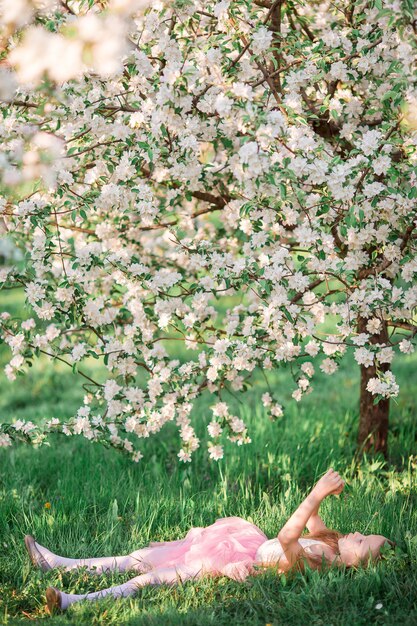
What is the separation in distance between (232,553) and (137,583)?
43 centimetres

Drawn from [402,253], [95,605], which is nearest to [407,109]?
[402,253]

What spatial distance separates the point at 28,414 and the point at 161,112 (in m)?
3.63

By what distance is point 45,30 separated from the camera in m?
3.82

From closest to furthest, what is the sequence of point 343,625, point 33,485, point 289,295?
point 343,625, point 289,295, point 33,485

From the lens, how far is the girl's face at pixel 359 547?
3.35 m

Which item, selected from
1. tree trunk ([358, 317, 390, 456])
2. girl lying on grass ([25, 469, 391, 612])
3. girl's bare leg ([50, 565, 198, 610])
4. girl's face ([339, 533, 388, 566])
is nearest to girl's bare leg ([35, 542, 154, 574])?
girl lying on grass ([25, 469, 391, 612])

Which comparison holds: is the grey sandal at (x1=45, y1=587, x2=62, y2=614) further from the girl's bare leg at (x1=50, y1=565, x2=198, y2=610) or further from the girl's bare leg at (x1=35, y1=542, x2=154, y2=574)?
the girl's bare leg at (x1=35, y1=542, x2=154, y2=574)

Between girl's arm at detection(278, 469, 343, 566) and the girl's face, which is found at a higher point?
girl's arm at detection(278, 469, 343, 566)

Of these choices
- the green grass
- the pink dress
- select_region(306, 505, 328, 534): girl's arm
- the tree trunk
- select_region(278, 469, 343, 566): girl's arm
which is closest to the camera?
the green grass

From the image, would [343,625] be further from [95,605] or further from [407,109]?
[407,109]

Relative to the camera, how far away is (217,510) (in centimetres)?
409

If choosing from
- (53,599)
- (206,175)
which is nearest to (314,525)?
(53,599)

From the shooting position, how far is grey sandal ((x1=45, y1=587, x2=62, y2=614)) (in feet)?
10.3

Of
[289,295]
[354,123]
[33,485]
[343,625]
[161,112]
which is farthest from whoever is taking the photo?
[33,485]
